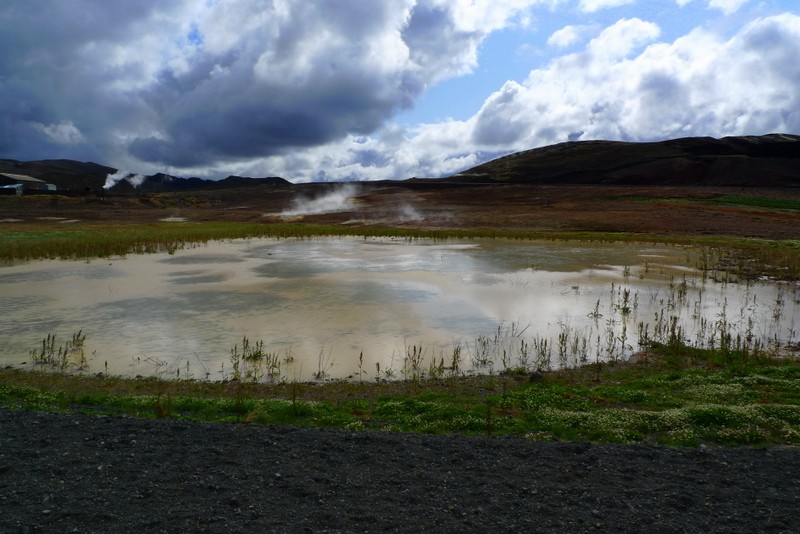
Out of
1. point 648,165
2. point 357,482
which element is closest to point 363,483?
point 357,482

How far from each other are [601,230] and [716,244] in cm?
1494

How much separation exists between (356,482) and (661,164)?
446 feet

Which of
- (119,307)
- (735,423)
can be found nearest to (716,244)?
(735,423)

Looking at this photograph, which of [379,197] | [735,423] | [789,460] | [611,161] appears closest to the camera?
[789,460]

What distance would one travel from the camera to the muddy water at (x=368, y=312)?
1380 cm

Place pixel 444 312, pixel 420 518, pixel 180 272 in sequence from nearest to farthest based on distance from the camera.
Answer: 1. pixel 420 518
2. pixel 444 312
3. pixel 180 272

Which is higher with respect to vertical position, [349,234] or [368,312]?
[349,234]

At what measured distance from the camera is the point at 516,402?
9773 millimetres

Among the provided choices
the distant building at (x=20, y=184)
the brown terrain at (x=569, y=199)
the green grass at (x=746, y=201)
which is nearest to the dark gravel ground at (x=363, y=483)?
the brown terrain at (x=569, y=199)

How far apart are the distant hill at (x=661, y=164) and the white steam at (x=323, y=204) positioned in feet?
163

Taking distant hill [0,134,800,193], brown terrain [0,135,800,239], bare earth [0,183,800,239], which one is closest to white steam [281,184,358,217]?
brown terrain [0,135,800,239]

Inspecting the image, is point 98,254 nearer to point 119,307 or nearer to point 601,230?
point 119,307

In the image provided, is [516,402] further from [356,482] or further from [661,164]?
[661,164]

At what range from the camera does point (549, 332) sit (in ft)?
53.5
